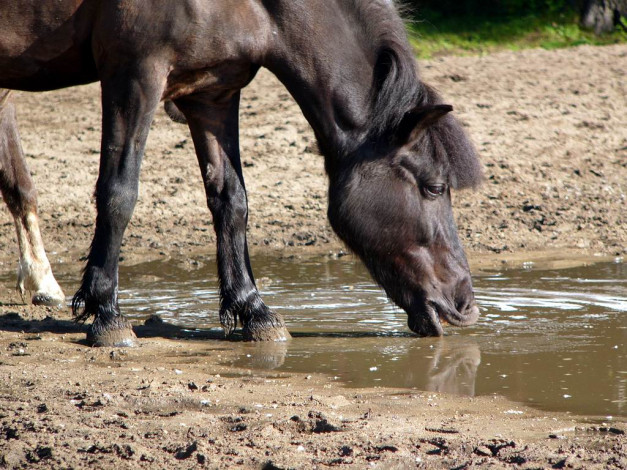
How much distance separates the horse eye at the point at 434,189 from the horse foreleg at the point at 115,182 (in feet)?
4.70

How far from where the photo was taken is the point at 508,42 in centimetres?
1384

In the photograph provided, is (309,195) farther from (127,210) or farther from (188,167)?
(127,210)

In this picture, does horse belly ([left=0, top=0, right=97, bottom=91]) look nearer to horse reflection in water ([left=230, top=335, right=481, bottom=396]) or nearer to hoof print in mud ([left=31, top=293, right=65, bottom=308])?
hoof print in mud ([left=31, top=293, right=65, bottom=308])

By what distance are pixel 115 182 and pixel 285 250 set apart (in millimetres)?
3033

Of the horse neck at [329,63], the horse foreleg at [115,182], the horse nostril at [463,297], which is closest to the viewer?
the horse foreleg at [115,182]

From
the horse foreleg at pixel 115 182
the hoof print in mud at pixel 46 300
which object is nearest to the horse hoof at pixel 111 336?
the horse foreleg at pixel 115 182

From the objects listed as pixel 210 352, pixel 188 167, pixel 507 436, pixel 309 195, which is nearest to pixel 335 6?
pixel 210 352

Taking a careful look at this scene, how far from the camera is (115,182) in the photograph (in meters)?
4.62

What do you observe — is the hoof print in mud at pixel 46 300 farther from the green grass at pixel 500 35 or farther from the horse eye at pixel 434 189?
the green grass at pixel 500 35

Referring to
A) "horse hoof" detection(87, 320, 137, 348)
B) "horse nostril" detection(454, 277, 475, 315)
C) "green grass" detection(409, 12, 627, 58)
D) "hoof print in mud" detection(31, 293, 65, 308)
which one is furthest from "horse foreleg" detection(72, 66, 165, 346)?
"green grass" detection(409, 12, 627, 58)

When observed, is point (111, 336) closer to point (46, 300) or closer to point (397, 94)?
point (46, 300)

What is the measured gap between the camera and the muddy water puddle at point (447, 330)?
405 centimetres

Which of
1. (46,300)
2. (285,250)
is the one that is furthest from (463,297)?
(285,250)

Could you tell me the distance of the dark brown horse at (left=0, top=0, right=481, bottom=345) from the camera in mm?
4586
